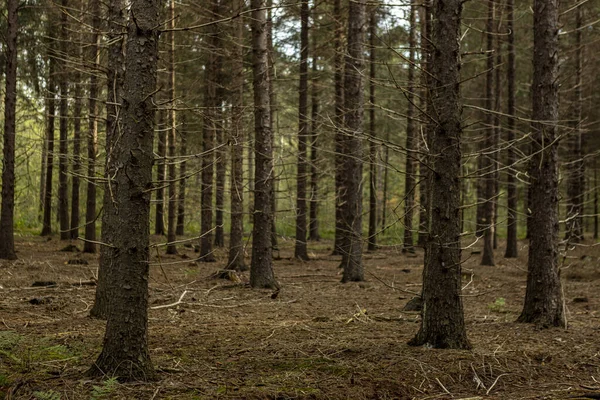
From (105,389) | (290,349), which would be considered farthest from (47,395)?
(290,349)

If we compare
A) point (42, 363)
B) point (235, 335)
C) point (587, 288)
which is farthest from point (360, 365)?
point (587, 288)

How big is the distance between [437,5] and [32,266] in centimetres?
1130

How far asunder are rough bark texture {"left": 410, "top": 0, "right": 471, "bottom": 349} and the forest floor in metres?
0.33

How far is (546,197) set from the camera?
781 cm

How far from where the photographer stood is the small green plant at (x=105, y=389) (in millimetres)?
4156

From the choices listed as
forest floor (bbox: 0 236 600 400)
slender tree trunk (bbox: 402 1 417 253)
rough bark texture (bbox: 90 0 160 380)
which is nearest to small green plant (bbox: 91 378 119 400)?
forest floor (bbox: 0 236 600 400)

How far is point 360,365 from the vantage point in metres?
5.60

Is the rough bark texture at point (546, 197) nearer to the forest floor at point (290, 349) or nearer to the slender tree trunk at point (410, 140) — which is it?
the forest floor at point (290, 349)

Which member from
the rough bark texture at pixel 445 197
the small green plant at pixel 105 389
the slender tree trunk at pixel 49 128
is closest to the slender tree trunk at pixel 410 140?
the rough bark texture at pixel 445 197

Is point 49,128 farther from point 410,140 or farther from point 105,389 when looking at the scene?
point 105,389

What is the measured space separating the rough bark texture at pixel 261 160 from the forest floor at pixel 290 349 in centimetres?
60

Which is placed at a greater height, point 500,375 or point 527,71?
point 527,71

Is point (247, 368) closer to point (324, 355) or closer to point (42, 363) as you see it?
point (324, 355)

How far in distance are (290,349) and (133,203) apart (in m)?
2.69
